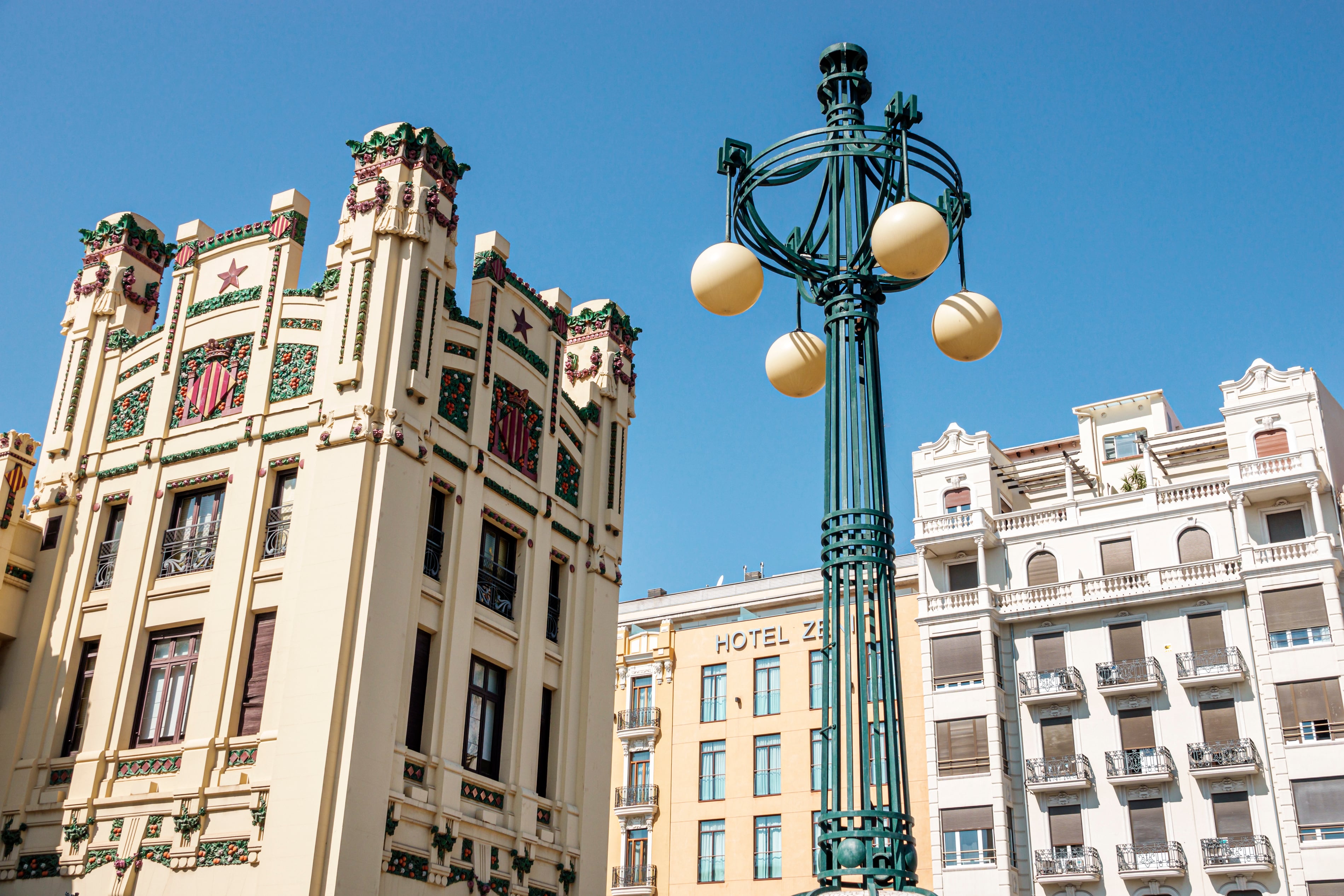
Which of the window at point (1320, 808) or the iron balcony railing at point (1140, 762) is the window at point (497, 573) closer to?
the iron balcony railing at point (1140, 762)

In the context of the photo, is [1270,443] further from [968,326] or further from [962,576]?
[968,326]

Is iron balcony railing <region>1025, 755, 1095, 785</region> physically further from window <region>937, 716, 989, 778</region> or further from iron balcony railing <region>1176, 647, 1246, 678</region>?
iron balcony railing <region>1176, 647, 1246, 678</region>

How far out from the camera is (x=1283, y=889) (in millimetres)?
37875

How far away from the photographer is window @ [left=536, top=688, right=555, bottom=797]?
920 inches

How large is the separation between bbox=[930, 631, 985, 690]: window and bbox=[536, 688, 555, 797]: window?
24371mm

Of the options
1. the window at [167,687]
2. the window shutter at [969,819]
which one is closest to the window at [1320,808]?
the window shutter at [969,819]

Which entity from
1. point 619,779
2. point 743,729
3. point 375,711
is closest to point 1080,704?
point 743,729

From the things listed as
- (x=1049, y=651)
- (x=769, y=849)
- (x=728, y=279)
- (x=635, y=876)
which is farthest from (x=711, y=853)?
(x=728, y=279)

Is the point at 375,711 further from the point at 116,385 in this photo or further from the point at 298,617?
the point at 116,385

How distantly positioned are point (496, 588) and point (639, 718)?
92.4 ft

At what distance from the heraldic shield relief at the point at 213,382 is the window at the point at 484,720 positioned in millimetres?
6281

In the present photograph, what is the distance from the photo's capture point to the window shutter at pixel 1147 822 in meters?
40.4

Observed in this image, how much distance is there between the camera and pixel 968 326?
1048cm

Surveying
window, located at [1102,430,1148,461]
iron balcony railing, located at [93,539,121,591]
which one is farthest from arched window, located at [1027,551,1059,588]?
iron balcony railing, located at [93,539,121,591]
